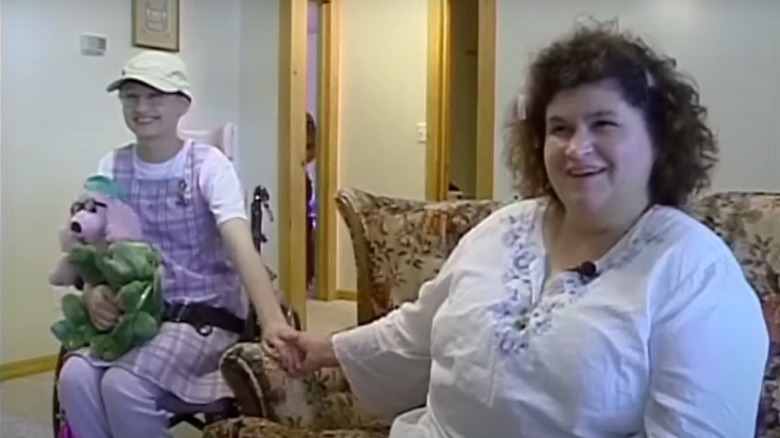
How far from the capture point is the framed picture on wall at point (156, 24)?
14.6 feet

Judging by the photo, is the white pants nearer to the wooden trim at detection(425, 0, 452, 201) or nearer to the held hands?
the held hands

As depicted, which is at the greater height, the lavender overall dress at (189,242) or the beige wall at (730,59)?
the beige wall at (730,59)

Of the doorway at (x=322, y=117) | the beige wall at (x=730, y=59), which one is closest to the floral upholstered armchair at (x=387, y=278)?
A: the beige wall at (x=730, y=59)

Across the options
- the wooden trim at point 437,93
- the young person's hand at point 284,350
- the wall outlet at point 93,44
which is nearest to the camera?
the young person's hand at point 284,350

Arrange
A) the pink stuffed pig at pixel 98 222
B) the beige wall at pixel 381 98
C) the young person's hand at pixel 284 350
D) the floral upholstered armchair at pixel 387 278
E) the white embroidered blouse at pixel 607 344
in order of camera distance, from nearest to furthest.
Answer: the white embroidered blouse at pixel 607 344
the floral upholstered armchair at pixel 387 278
the young person's hand at pixel 284 350
the pink stuffed pig at pixel 98 222
the beige wall at pixel 381 98

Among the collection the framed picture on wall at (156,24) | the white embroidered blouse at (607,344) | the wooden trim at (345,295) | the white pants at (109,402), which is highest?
the framed picture on wall at (156,24)

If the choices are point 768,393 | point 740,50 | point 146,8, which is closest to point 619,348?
point 768,393

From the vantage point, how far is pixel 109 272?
1.97m

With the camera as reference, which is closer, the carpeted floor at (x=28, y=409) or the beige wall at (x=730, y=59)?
the carpeted floor at (x=28, y=409)

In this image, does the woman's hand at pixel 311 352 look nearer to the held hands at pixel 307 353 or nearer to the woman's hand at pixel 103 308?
the held hands at pixel 307 353

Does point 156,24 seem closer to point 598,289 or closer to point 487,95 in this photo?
point 487,95

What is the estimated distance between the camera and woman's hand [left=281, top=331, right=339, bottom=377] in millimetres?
1596

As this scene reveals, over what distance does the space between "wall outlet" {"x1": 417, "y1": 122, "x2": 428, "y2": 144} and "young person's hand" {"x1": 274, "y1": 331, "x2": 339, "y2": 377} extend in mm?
4167

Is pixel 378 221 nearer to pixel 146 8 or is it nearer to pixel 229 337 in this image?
pixel 229 337
